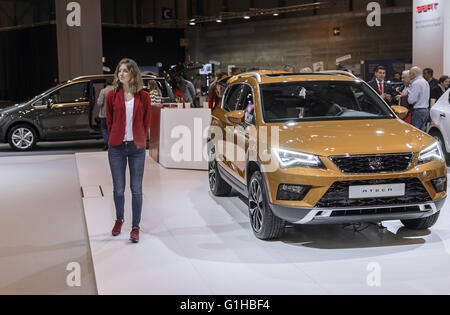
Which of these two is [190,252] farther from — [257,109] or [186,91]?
[186,91]

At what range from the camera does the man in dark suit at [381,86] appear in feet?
33.0

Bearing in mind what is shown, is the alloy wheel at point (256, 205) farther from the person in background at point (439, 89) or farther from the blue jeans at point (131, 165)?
the person in background at point (439, 89)

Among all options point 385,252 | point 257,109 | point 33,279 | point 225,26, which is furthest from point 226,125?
point 225,26

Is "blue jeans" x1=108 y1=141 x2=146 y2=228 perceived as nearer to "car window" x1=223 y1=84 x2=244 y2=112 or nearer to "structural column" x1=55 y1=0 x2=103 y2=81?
"car window" x1=223 y1=84 x2=244 y2=112

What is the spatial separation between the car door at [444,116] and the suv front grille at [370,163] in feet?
15.5

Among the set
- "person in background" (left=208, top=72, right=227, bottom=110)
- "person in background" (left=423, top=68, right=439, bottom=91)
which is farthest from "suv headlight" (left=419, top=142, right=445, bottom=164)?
"person in background" (left=423, top=68, right=439, bottom=91)

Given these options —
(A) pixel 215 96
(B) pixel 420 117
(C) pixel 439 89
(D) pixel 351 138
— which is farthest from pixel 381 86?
(D) pixel 351 138

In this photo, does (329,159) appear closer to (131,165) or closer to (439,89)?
(131,165)

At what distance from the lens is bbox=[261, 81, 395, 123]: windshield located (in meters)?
5.98

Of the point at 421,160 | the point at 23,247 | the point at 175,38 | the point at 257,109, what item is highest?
the point at 175,38

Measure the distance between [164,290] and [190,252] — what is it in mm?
1018

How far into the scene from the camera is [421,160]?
5.14 metres

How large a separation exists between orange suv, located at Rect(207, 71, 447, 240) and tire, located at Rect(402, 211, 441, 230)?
1 centimetres

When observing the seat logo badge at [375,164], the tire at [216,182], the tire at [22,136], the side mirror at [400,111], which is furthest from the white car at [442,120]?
the tire at [22,136]
